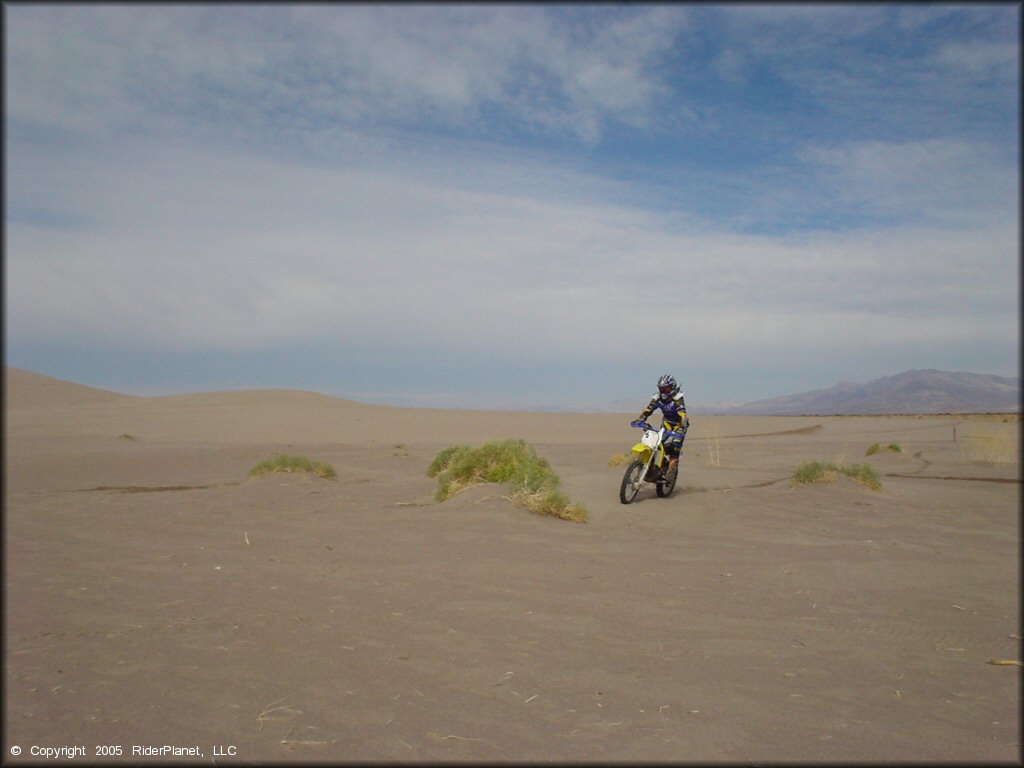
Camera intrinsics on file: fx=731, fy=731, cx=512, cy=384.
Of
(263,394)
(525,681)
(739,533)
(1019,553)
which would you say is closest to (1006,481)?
(1019,553)

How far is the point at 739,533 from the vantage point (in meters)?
9.30

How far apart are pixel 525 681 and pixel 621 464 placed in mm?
13903

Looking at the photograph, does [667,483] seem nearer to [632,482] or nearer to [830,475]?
[632,482]

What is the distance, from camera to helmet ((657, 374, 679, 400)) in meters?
11.8

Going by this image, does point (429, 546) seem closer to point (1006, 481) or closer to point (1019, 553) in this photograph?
point (1019, 553)

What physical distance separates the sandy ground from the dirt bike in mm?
361

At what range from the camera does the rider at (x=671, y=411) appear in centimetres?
1160

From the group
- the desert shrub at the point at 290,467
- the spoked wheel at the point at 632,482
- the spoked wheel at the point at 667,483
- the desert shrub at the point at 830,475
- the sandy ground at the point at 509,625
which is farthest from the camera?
the desert shrub at the point at 290,467

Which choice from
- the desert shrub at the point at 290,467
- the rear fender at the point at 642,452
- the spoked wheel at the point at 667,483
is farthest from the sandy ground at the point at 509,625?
the desert shrub at the point at 290,467

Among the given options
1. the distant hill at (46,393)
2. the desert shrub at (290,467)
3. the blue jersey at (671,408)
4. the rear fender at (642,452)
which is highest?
the distant hill at (46,393)

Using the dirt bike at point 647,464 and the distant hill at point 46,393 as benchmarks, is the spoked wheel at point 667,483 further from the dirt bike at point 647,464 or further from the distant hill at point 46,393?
A: the distant hill at point 46,393

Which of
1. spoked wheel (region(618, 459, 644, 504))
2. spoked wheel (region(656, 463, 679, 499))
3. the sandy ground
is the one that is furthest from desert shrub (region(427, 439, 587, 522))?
spoked wheel (region(656, 463, 679, 499))

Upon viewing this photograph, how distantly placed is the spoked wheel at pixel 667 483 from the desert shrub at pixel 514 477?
1.92 metres

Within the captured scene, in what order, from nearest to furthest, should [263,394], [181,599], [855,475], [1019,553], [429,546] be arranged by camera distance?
1. [181,599]
2. [429,546]
3. [1019,553]
4. [855,475]
5. [263,394]
